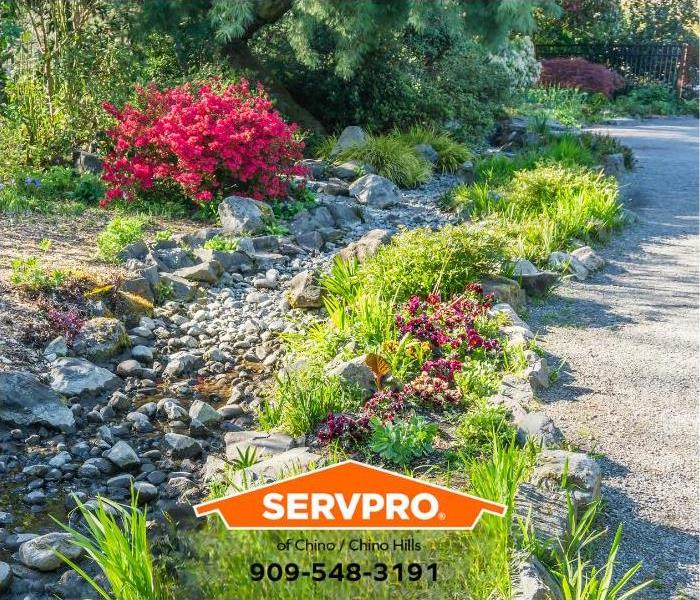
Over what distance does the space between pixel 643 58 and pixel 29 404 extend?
21.1 meters

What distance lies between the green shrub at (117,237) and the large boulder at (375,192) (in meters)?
2.66

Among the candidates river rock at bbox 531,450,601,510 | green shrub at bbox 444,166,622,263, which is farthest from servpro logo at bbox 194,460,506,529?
green shrub at bbox 444,166,622,263

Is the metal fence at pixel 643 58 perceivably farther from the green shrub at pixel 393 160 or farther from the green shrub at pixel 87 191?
the green shrub at pixel 87 191

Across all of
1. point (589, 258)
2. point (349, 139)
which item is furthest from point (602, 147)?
point (589, 258)

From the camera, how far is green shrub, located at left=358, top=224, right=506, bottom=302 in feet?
17.8

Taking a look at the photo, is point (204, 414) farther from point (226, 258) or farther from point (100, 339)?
point (226, 258)

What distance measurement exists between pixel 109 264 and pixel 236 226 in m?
1.33

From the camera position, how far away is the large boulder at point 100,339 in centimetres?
495

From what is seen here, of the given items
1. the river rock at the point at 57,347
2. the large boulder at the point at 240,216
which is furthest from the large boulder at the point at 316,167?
the river rock at the point at 57,347

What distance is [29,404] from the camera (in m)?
4.25

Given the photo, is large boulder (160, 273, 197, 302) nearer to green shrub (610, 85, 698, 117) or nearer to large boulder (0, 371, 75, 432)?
large boulder (0, 371, 75, 432)

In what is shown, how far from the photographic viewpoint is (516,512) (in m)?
3.07

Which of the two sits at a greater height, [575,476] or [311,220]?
[311,220]

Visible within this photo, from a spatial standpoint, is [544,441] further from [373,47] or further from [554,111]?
[554,111]
